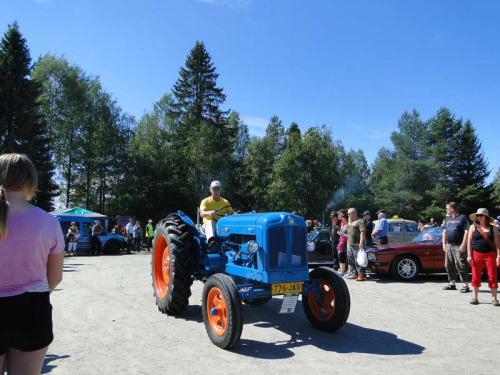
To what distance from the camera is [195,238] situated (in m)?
7.06

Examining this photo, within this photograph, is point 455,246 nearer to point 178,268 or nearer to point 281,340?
point 281,340

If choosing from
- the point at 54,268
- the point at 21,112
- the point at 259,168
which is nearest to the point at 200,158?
the point at 259,168

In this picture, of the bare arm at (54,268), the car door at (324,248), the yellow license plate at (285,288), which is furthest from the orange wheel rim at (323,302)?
the car door at (324,248)

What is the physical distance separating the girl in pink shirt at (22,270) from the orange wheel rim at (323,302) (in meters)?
4.13

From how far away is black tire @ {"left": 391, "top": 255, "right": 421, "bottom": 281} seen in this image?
10828 millimetres

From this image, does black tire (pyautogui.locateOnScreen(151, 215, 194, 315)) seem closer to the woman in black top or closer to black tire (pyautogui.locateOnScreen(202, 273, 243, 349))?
black tire (pyautogui.locateOnScreen(202, 273, 243, 349))

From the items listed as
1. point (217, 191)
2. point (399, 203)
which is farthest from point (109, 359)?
point (399, 203)

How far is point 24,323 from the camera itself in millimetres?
2363

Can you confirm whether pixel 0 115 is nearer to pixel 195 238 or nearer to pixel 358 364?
pixel 195 238

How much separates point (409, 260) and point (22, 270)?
394 inches

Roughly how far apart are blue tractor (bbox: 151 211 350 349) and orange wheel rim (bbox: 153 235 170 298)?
716mm

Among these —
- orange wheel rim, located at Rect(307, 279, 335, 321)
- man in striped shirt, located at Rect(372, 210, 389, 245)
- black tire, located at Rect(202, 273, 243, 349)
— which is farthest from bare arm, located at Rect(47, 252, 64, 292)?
man in striped shirt, located at Rect(372, 210, 389, 245)

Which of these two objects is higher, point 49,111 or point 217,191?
point 49,111

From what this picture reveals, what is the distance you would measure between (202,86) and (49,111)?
50.2 ft
